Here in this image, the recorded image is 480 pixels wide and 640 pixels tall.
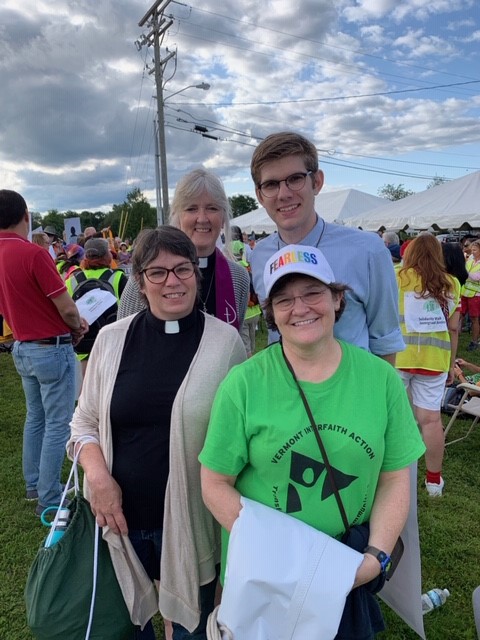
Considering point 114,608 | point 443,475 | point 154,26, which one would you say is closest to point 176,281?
point 114,608

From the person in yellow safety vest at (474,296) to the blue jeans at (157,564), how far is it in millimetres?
8112

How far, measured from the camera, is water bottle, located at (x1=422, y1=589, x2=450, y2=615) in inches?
95.8

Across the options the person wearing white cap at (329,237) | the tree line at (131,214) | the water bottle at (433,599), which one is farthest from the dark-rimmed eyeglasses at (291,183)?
the tree line at (131,214)

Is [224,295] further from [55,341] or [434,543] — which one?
[434,543]

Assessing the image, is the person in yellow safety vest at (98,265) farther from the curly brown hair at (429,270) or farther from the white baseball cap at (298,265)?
the white baseball cap at (298,265)

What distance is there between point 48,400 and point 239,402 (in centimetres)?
249

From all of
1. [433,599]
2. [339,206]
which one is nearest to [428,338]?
[433,599]

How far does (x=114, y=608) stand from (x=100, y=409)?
718 millimetres

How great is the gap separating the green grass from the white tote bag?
62.4 inches

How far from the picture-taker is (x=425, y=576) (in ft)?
9.30

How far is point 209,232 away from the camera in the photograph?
7.34 feet

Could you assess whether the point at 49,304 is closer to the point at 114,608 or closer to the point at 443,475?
the point at 114,608

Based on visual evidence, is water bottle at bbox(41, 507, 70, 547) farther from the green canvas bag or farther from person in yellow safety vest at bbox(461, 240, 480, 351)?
person in yellow safety vest at bbox(461, 240, 480, 351)

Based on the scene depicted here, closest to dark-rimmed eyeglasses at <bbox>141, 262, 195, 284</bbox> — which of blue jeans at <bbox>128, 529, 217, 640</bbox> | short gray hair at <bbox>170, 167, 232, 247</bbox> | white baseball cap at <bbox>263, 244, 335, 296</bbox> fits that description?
white baseball cap at <bbox>263, 244, 335, 296</bbox>
